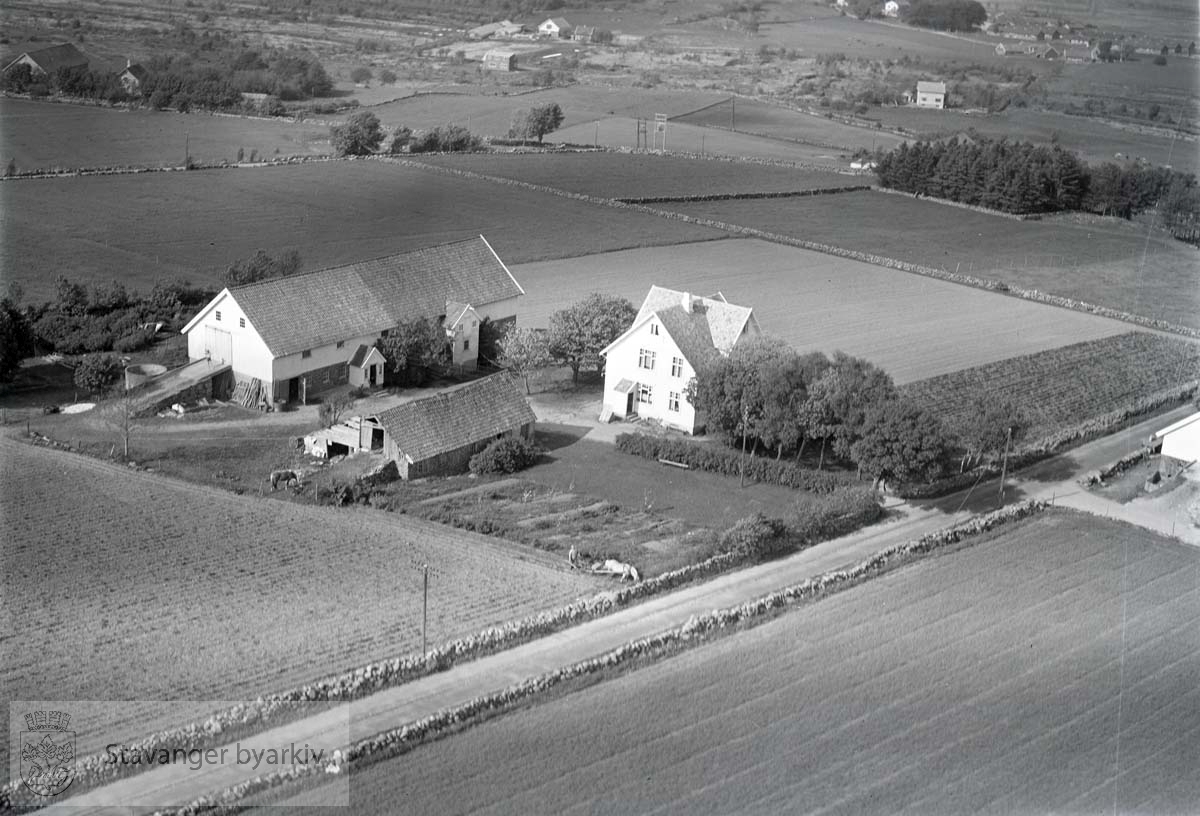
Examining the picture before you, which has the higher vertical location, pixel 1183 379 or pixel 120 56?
pixel 120 56

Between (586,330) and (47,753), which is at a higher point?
(586,330)

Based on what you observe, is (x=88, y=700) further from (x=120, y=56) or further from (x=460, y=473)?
(x=120, y=56)

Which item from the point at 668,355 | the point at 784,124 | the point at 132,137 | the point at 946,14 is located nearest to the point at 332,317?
the point at 668,355

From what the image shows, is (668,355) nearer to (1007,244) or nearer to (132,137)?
(1007,244)

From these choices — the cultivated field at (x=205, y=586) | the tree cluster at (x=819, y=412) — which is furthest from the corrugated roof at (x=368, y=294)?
the tree cluster at (x=819, y=412)

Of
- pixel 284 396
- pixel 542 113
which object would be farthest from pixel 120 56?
pixel 284 396
